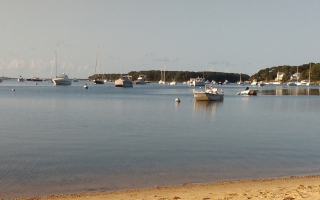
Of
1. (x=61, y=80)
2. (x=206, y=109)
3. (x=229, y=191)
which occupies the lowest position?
(x=229, y=191)

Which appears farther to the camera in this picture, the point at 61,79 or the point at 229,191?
the point at 61,79

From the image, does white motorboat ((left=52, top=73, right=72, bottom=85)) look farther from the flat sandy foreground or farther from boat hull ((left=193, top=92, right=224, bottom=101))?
the flat sandy foreground

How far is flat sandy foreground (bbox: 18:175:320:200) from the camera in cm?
1142

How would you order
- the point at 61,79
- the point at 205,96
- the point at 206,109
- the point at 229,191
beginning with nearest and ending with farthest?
the point at 229,191 < the point at 206,109 < the point at 205,96 < the point at 61,79

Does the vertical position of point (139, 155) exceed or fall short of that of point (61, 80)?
it falls short

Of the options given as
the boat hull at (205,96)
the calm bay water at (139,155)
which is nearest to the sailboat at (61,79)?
the boat hull at (205,96)

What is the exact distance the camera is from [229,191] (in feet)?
40.8

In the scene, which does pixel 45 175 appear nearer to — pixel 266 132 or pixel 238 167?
pixel 238 167

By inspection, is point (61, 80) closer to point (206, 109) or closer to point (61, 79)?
point (61, 79)

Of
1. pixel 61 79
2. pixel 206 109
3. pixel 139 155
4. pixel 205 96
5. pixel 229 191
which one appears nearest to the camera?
pixel 229 191

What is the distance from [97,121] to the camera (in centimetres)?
3462

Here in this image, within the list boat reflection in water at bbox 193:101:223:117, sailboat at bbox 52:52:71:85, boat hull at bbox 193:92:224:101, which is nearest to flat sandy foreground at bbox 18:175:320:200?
boat reflection in water at bbox 193:101:223:117

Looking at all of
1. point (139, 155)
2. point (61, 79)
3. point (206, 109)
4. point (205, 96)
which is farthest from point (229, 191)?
point (61, 79)

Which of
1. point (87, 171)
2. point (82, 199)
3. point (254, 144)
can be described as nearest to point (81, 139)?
point (87, 171)
